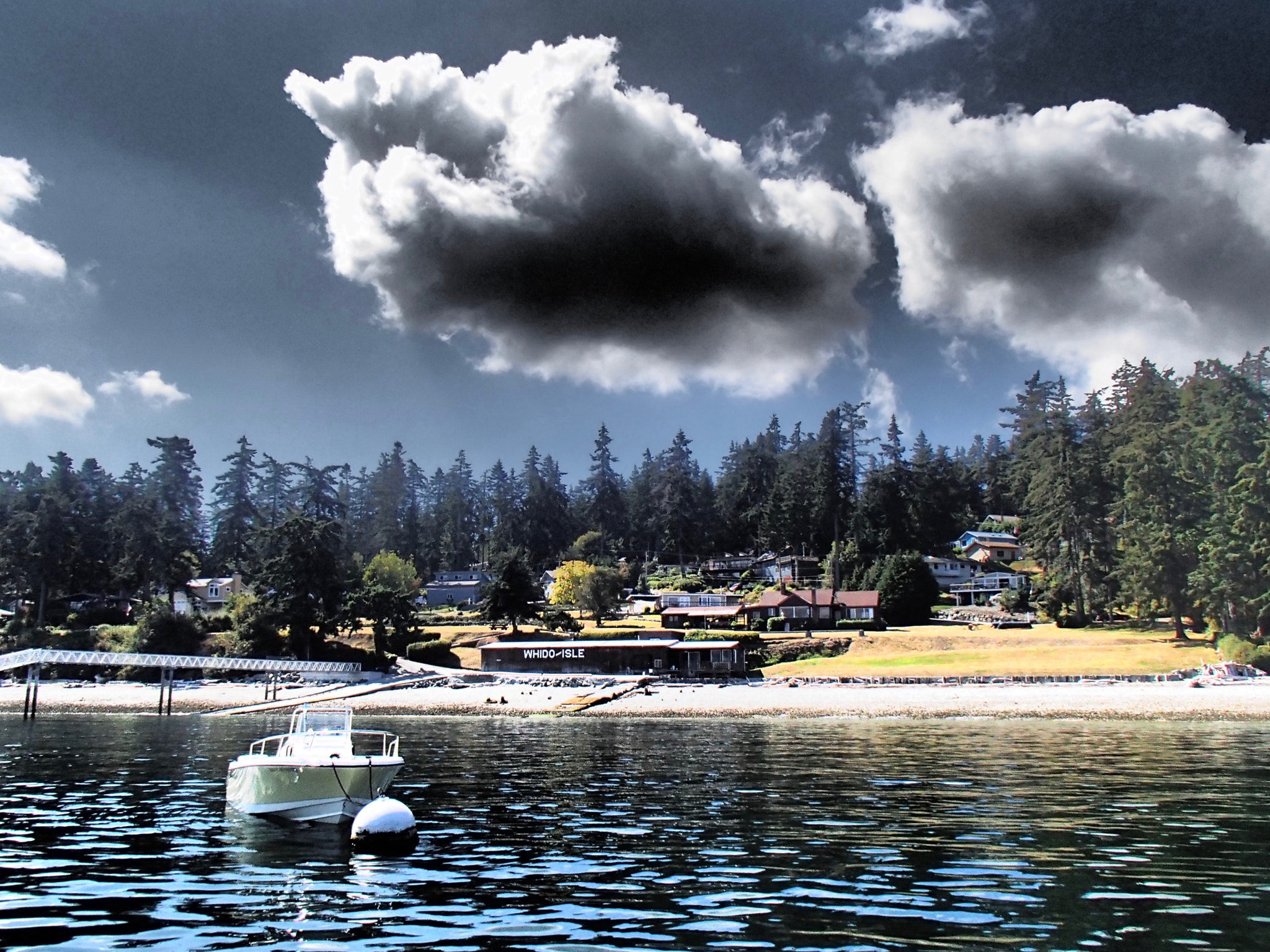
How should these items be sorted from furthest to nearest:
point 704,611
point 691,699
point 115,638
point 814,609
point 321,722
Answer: point 704,611 < point 814,609 < point 115,638 < point 691,699 < point 321,722

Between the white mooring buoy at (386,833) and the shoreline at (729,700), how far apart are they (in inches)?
1546

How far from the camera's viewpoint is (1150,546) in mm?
76062

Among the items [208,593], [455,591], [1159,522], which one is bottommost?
[455,591]

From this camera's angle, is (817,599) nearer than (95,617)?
No

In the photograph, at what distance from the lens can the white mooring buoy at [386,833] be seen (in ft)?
64.2

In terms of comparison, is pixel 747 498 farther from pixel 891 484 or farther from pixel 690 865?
pixel 690 865

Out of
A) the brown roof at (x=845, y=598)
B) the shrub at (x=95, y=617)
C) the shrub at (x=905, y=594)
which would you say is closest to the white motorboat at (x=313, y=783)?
the shrub at (x=905, y=594)

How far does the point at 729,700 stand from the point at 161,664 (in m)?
47.5

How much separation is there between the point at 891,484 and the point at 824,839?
113818mm

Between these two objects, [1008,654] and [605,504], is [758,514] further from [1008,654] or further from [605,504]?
[1008,654]

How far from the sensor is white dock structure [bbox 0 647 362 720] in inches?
2680

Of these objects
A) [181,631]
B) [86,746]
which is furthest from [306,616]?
[86,746]

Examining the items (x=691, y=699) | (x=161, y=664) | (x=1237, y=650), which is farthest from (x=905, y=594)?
(x=161, y=664)

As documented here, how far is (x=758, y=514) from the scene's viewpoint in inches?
6270
